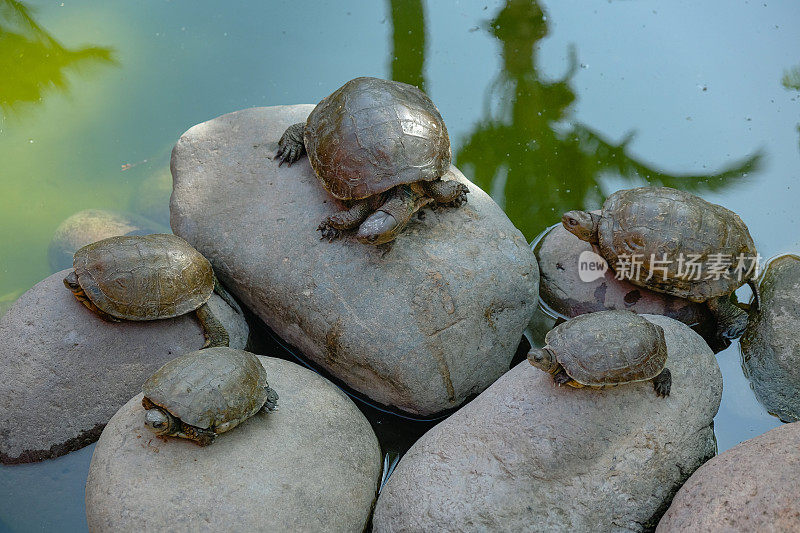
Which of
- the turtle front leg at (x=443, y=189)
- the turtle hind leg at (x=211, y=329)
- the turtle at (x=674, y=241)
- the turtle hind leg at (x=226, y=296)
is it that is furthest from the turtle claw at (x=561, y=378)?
the turtle hind leg at (x=226, y=296)

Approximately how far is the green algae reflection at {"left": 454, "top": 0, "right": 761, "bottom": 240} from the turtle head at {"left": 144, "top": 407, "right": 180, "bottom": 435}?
9.76 feet

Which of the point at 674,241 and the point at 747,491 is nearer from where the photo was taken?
the point at 747,491

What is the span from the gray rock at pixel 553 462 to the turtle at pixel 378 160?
4.14ft

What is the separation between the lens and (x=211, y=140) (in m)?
4.66

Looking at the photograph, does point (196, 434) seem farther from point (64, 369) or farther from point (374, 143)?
point (374, 143)

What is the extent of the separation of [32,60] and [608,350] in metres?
5.91

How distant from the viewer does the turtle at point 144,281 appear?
3709mm

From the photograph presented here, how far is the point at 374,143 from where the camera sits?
12.9 ft

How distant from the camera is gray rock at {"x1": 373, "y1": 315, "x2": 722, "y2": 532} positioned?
10.5 feet

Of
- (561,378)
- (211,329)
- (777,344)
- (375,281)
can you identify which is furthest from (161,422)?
(777,344)

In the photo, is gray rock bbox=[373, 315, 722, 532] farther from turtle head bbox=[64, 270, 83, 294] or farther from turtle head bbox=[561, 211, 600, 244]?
turtle head bbox=[64, 270, 83, 294]

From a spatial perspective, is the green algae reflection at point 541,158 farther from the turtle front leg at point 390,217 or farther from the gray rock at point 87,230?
the gray rock at point 87,230

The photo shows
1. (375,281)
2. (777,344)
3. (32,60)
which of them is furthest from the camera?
(32,60)

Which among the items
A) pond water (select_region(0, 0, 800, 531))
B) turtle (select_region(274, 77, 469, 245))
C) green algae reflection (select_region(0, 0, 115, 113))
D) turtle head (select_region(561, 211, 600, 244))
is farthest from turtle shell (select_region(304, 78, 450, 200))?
green algae reflection (select_region(0, 0, 115, 113))
